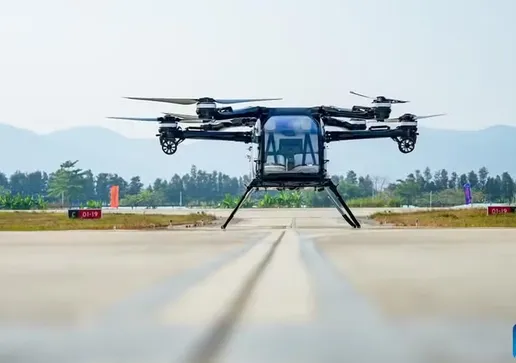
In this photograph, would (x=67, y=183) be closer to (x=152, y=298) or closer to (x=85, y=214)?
(x=85, y=214)

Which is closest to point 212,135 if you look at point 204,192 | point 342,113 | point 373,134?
point 342,113

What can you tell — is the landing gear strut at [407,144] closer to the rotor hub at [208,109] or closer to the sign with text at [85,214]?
the rotor hub at [208,109]

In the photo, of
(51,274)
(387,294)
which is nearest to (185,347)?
(387,294)

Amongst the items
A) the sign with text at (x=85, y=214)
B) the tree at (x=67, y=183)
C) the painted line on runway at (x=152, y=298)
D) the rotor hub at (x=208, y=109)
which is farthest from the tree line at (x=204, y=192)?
the painted line on runway at (x=152, y=298)

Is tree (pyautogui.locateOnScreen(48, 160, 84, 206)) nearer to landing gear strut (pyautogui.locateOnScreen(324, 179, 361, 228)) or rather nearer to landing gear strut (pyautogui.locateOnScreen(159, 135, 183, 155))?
landing gear strut (pyautogui.locateOnScreen(159, 135, 183, 155))

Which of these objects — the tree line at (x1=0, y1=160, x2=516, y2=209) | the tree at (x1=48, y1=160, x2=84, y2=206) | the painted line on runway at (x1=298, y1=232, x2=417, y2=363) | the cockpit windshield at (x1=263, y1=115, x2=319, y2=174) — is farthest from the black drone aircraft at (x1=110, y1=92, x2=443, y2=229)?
the tree at (x1=48, y1=160, x2=84, y2=206)
